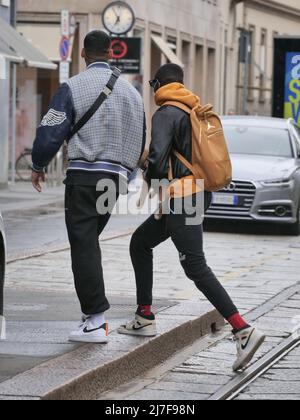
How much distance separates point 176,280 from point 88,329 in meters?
4.43

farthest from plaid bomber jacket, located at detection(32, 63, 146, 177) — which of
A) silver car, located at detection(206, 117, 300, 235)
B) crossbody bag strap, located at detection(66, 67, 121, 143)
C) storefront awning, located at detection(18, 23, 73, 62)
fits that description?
storefront awning, located at detection(18, 23, 73, 62)

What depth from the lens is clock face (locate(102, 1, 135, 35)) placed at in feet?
102

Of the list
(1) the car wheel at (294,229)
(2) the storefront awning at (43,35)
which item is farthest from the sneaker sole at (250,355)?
(2) the storefront awning at (43,35)

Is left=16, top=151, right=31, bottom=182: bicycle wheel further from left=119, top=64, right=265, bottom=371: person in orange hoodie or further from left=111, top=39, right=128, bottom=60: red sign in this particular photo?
left=119, top=64, right=265, bottom=371: person in orange hoodie

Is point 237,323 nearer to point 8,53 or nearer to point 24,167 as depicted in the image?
point 8,53

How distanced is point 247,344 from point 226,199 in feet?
37.1

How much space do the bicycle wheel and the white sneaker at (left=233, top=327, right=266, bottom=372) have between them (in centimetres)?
2405

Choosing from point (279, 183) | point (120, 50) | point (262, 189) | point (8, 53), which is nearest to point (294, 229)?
point (279, 183)

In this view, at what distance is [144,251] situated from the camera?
29.9 feet

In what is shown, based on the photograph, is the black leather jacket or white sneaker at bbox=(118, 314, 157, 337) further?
white sneaker at bbox=(118, 314, 157, 337)

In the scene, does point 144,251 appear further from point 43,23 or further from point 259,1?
point 259,1

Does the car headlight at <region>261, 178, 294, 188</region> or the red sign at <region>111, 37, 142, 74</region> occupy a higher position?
the red sign at <region>111, 37, 142, 74</region>
